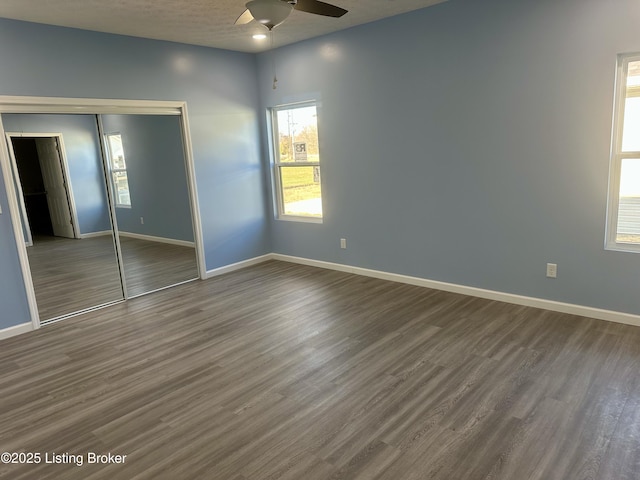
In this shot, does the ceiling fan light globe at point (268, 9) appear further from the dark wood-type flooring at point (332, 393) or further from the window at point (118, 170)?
the window at point (118, 170)

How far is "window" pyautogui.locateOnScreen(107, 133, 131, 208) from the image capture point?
4480 millimetres

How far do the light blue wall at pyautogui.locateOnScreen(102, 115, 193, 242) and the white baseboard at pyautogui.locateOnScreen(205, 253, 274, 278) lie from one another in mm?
524

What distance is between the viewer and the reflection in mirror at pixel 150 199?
15.1 ft

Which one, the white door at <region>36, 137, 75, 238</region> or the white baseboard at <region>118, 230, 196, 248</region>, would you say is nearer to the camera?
the white door at <region>36, 137, 75, 238</region>

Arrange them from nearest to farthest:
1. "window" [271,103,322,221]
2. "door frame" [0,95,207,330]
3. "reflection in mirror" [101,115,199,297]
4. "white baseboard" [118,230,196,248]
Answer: "door frame" [0,95,207,330] → "reflection in mirror" [101,115,199,297] → "white baseboard" [118,230,196,248] → "window" [271,103,322,221]

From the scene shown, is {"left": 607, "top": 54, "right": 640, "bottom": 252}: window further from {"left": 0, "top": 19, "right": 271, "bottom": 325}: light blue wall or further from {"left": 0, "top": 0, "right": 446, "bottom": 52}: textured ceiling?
{"left": 0, "top": 19, "right": 271, "bottom": 325}: light blue wall

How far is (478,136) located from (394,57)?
1231mm

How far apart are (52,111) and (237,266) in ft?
9.03

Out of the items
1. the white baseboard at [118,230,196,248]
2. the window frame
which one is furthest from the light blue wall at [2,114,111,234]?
the window frame

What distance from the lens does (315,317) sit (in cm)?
393

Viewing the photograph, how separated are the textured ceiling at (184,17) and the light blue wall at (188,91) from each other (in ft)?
0.55

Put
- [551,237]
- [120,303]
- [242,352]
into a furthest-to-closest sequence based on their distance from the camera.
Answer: [120,303], [551,237], [242,352]

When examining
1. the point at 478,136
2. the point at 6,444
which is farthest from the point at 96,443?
the point at 478,136

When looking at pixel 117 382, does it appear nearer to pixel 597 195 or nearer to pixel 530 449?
pixel 530 449
